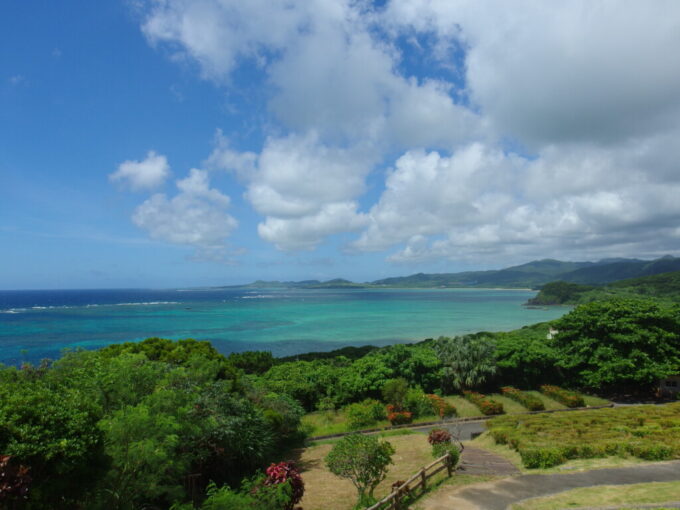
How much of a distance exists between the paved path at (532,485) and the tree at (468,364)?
17106 millimetres

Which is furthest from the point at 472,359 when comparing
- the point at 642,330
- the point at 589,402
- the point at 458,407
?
the point at 642,330

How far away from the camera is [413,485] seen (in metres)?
12.8

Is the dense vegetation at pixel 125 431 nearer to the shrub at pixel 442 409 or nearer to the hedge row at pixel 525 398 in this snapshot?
the shrub at pixel 442 409

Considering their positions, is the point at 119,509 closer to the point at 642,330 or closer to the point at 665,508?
the point at 665,508

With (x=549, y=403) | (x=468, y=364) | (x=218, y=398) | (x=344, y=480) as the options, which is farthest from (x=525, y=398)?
(x=218, y=398)

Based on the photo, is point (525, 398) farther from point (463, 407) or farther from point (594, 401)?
point (594, 401)

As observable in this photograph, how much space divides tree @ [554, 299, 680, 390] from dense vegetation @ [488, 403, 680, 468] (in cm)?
523

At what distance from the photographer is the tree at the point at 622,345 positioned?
25469 mm

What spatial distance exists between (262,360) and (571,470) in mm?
32287

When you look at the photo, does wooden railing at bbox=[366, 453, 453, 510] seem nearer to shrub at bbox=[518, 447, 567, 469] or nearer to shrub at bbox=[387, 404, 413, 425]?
shrub at bbox=[518, 447, 567, 469]

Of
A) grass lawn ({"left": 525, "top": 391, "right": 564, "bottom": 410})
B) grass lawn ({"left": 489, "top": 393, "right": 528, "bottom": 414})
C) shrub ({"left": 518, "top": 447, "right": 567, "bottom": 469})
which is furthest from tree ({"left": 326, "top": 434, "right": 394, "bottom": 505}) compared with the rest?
grass lawn ({"left": 525, "top": 391, "right": 564, "bottom": 410})

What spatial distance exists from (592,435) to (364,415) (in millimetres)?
12390

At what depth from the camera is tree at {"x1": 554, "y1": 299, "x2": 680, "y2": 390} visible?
25.5 m

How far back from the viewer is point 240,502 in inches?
318
